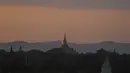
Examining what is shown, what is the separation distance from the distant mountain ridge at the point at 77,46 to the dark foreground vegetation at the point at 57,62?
4 cm

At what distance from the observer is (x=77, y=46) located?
6.30 feet

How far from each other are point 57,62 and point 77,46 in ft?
0.72

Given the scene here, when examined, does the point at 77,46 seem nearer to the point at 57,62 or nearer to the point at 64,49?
the point at 64,49

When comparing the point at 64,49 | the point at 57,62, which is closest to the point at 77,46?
the point at 64,49

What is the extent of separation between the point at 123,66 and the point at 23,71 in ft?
2.65

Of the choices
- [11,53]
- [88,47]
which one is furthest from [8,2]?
[88,47]

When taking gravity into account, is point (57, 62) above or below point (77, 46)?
below

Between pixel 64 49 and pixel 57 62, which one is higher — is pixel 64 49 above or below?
above

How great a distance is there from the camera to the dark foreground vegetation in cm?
181

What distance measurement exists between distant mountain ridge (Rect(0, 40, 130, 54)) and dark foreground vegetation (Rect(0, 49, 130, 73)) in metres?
0.04

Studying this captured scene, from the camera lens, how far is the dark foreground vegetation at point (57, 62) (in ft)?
5.95

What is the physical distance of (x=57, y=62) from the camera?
6.06 feet

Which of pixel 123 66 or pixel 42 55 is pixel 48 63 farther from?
pixel 123 66

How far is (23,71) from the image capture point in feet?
5.95
